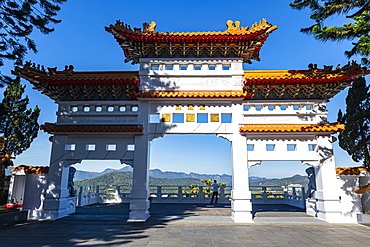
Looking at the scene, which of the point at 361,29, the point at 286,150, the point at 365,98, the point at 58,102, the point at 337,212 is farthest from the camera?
the point at 365,98

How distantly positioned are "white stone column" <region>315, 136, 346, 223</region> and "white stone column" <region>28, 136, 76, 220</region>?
9.53 meters

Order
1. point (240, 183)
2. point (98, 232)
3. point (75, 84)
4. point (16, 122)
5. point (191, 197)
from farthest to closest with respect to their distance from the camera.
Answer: point (16, 122) < point (191, 197) < point (75, 84) < point (240, 183) < point (98, 232)

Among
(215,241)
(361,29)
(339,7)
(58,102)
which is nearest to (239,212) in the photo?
(215,241)

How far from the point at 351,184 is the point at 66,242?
31.0 feet

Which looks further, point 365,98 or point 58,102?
point 365,98

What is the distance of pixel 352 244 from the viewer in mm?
5301

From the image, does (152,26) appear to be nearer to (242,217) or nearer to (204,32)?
(204,32)

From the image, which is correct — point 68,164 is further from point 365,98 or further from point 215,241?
point 365,98

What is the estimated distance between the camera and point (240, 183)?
8023 mm

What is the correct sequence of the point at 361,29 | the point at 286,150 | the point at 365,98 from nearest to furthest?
the point at 361,29 < the point at 286,150 < the point at 365,98

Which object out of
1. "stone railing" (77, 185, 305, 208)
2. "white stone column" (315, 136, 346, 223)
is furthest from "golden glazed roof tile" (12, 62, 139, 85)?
"white stone column" (315, 136, 346, 223)

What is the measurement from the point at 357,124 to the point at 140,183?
1531cm

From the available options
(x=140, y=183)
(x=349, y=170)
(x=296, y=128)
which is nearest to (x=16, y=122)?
(x=140, y=183)

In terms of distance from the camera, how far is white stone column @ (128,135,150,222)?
25.8 feet
